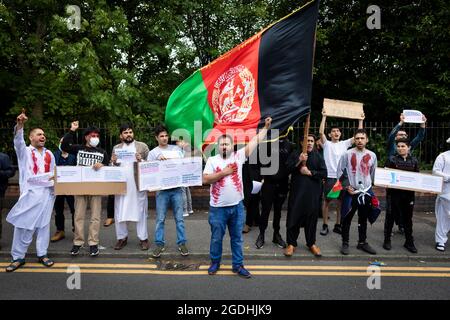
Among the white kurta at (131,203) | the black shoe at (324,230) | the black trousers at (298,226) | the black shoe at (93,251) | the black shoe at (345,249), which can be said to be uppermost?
the white kurta at (131,203)

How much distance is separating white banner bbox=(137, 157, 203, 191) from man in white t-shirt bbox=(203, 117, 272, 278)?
83 cm

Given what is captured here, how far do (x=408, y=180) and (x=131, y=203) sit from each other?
4376 mm

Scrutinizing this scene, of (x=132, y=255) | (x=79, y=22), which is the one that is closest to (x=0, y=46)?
(x=79, y=22)

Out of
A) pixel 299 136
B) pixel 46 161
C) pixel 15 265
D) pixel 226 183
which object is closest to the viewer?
pixel 226 183

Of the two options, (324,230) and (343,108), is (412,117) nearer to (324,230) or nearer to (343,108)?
(343,108)

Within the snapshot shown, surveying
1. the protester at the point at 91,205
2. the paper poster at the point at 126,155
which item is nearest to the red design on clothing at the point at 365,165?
the paper poster at the point at 126,155

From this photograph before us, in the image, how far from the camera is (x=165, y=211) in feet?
19.2

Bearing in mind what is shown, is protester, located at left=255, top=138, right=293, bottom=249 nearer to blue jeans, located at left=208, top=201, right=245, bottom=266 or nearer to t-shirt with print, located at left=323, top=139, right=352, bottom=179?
blue jeans, located at left=208, top=201, right=245, bottom=266

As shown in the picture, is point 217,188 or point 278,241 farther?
point 278,241

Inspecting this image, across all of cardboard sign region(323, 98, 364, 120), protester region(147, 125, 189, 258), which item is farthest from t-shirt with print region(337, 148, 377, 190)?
protester region(147, 125, 189, 258)

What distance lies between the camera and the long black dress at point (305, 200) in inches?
228

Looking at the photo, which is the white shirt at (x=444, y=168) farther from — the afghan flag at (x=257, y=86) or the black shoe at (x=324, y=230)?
the afghan flag at (x=257, y=86)

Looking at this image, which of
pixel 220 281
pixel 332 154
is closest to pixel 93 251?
pixel 220 281

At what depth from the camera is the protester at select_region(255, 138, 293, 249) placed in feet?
20.2
